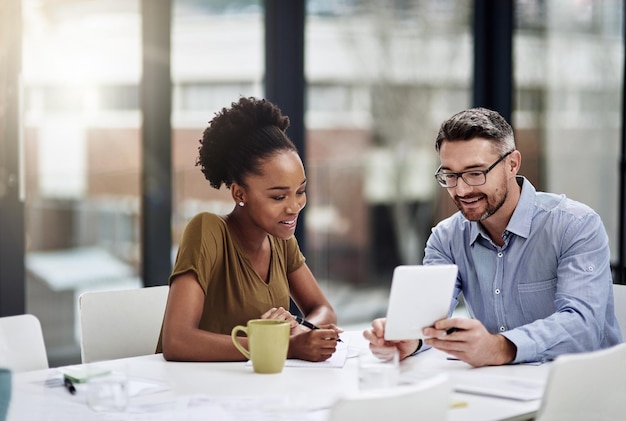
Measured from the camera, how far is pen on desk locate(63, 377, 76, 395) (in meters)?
1.95

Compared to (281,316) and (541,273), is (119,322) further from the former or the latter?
(541,273)

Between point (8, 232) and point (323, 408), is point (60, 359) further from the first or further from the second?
point (323, 408)

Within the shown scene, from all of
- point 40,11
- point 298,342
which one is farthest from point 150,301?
point 40,11

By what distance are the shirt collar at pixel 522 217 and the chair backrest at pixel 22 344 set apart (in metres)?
1.24

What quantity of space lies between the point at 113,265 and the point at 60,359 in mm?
486

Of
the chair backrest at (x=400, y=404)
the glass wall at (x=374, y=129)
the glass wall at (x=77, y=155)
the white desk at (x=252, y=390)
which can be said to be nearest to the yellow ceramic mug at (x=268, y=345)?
the white desk at (x=252, y=390)

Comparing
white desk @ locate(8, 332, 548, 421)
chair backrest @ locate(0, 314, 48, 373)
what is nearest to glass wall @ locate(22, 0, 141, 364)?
chair backrest @ locate(0, 314, 48, 373)

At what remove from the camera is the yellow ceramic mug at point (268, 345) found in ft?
6.74

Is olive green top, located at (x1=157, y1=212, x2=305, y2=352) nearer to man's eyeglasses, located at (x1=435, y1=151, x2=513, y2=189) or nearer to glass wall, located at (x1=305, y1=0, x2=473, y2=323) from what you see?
man's eyeglasses, located at (x1=435, y1=151, x2=513, y2=189)

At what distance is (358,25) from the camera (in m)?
4.91

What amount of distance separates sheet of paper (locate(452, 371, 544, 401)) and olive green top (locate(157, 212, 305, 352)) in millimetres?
652

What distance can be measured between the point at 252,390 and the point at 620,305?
1270 mm

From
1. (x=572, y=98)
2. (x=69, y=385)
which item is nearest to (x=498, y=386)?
(x=69, y=385)

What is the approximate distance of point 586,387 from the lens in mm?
1668
